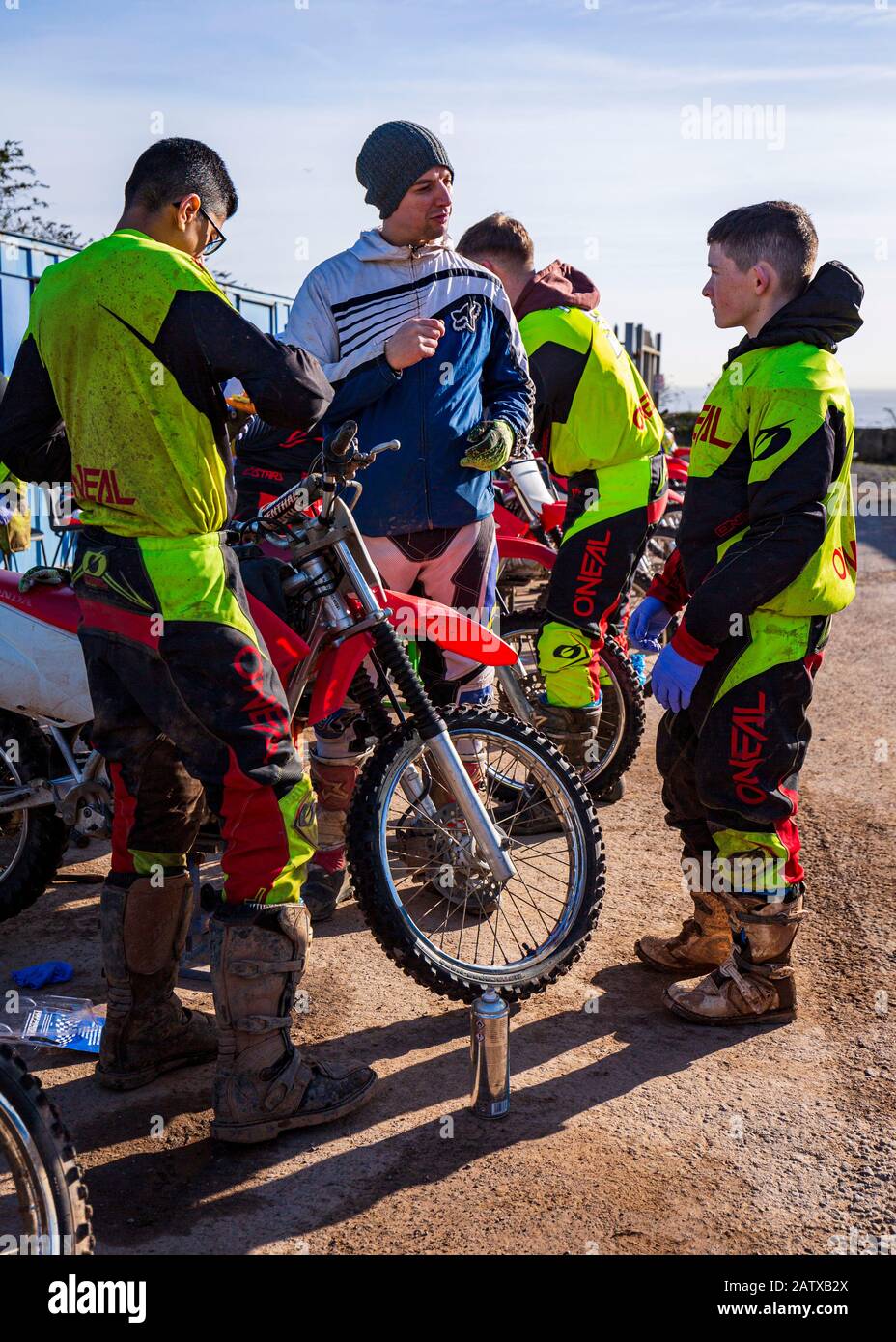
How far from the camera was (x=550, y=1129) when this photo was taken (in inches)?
121

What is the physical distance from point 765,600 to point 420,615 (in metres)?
0.97

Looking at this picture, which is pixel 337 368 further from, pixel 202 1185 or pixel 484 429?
pixel 202 1185

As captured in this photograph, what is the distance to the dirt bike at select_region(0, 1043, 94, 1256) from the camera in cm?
208

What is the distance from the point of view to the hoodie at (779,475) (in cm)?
335

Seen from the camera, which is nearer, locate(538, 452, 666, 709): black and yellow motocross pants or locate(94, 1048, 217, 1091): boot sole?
locate(94, 1048, 217, 1091): boot sole

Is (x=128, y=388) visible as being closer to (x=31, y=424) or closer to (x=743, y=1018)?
(x=31, y=424)

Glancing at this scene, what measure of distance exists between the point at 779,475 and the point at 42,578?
233cm

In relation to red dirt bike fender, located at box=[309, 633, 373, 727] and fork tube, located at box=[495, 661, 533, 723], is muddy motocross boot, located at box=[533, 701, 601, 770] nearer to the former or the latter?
fork tube, located at box=[495, 661, 533, 723]

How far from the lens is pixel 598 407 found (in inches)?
205

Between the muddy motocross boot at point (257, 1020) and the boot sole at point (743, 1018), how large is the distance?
3.73 ft

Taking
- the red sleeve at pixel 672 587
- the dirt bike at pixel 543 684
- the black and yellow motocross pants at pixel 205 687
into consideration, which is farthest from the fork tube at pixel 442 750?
the dirt bike at pixel 543 684

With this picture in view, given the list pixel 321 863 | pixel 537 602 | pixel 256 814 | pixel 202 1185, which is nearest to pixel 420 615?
pixel 256 814

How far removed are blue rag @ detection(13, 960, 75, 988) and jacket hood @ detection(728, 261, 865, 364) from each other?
276 centimetres

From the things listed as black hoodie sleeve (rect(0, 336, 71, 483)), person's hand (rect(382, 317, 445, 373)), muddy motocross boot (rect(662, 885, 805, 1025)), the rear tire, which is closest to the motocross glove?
the rear tire
